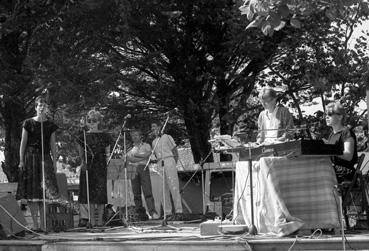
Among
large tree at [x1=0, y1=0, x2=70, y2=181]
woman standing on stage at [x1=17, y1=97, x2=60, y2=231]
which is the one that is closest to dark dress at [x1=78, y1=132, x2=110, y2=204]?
woman standing on stage at [x1=17, y1=97, x2=60, y2=231]

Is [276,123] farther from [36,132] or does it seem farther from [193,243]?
[36,132]

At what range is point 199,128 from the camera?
619 inches

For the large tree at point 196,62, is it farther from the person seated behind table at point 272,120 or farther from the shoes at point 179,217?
the person seated behind table at point 272,120

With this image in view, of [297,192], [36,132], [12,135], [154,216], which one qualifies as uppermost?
[12,135]

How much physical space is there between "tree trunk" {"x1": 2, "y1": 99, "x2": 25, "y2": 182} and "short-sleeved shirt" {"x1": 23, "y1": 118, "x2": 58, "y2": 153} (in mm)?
2501

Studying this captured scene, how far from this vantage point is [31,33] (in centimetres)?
1112

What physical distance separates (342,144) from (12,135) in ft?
19.8

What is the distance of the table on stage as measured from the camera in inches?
257

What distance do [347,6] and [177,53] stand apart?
9.79 metres

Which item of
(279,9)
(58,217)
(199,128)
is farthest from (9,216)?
(199,128)

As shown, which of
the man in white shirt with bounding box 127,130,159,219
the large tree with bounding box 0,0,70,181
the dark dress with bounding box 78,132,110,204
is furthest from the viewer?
the man in white shirt with bounding box 127,130,159,219

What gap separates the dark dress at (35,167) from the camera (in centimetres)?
847

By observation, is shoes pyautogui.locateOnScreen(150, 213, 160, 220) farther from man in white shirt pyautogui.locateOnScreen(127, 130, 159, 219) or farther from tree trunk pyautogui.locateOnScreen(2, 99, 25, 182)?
tree trunk pyautogui.locateOnScreen(2, 99, 25, 182)

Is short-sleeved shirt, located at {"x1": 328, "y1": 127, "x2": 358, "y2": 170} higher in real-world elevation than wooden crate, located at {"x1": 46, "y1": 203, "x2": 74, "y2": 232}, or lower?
higher
